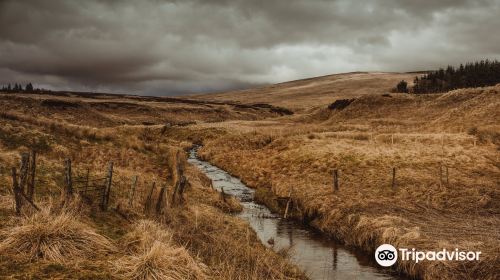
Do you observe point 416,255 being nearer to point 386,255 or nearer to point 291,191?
point 386,255

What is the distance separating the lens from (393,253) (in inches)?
693

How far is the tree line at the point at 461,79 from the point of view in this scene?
124375 millimetres

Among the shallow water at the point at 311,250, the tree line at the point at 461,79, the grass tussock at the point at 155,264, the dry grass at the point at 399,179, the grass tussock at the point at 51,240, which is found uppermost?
the tree line at the point at 461,79

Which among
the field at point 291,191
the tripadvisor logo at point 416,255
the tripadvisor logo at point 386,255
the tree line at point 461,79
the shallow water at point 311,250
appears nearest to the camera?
the field at point 291,191

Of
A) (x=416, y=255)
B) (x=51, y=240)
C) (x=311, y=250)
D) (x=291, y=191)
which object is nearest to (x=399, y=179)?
(x=291, y=191)

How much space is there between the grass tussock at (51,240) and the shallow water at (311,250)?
806 cm

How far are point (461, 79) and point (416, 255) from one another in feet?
414

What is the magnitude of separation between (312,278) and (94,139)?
26.8 metres

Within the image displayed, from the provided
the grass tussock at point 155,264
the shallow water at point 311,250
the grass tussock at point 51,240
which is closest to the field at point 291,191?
the grass tussock at point 155,264

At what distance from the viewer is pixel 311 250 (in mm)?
19406

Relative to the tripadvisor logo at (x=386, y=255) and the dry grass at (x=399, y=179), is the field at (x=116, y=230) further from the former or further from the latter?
the dry grass at (x=399, y=179)

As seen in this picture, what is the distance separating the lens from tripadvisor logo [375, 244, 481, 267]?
15492 millimetres

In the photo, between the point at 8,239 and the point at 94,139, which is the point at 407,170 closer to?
the point at 94,139

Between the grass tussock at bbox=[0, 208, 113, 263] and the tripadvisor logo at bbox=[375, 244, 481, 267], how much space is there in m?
11.4
